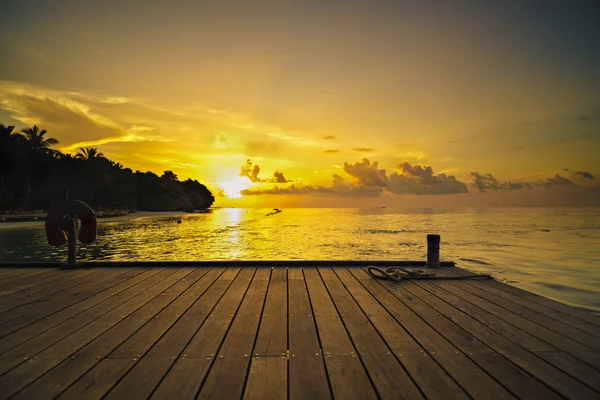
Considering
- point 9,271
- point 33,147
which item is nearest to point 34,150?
point 33,147

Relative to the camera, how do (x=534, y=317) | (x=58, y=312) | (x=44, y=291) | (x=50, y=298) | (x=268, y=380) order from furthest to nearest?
(x=44, y=291)
(x=50, y=298)
(x=58, y=312)
(x=534, y=317)
(x=268, y=380)

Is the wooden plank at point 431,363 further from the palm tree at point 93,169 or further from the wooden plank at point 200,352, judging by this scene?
the palm tree at point 93,169

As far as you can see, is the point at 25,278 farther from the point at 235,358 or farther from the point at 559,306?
the point at 559,306

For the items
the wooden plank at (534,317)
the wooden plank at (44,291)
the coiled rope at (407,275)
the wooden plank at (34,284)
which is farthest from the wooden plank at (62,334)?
the wooden plank at (534,317)

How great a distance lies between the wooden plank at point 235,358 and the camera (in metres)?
2.36

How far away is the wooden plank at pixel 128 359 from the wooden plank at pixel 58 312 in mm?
941

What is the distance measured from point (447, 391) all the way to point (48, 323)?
4.06 meters

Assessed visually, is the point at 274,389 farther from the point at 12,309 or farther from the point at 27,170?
the point at 27,170

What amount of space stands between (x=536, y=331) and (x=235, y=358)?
3091 mm

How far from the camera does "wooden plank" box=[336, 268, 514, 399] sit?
2.37 meters

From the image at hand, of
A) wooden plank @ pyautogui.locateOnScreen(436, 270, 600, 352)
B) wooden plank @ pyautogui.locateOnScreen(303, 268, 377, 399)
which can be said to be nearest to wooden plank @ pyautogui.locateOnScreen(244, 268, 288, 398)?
wooden plank @ pyautogui.locateOnScreen(303, 268, 377, 399)

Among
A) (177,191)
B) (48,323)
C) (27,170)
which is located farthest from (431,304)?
(177,191)

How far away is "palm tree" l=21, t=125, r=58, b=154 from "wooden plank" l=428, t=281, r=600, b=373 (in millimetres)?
62457

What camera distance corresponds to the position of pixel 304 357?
2863 mm
